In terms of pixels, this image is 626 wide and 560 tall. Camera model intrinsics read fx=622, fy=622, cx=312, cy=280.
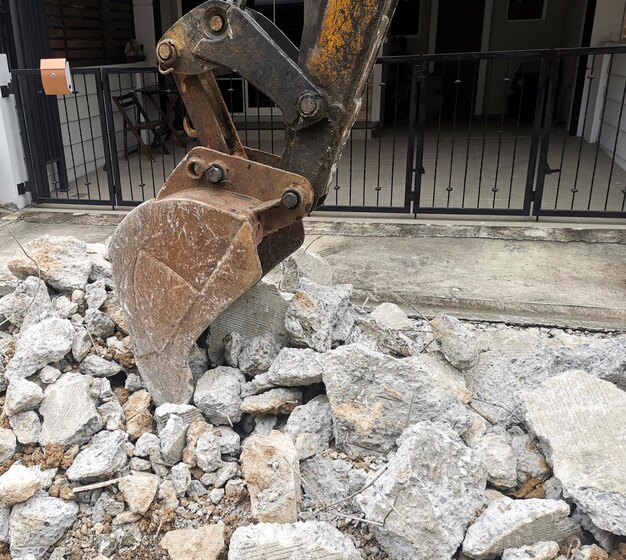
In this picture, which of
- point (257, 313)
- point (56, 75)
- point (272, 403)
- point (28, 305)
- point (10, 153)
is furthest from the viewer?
point (10, 153)

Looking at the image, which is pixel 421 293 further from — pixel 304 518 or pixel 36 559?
pixel 36 559

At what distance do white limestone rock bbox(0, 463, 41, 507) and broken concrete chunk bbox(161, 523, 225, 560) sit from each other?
50 centimetres

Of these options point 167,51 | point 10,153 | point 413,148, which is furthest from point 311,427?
point 10,153

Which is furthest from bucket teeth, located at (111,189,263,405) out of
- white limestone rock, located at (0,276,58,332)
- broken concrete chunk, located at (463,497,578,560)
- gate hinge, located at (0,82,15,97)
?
gate hinge, located at (0,82,15,97)

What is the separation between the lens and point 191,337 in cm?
244

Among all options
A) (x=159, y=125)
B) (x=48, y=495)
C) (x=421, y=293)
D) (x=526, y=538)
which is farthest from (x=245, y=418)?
(x=159, y=125)

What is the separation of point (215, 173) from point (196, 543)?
130 centimetres

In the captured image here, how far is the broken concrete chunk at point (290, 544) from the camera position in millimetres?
1927

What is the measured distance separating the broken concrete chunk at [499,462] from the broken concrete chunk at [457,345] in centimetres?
59

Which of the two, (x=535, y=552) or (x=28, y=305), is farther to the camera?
(x=28, y=305)

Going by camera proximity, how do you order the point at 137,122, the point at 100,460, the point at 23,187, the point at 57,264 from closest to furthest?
the point at 100,460
the point at 57,264
the point at 23,187
the point at 137,122

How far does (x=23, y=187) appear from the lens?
679 cm

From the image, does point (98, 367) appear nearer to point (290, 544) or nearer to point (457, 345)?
point (290, 544)

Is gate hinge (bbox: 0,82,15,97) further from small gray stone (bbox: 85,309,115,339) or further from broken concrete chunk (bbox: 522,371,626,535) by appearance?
broken concrete chunk (bbox: 522,371,626,535)
